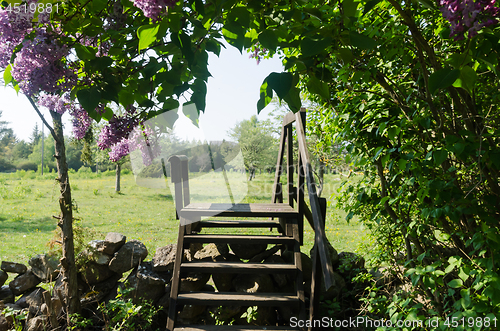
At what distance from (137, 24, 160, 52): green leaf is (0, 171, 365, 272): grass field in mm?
2108

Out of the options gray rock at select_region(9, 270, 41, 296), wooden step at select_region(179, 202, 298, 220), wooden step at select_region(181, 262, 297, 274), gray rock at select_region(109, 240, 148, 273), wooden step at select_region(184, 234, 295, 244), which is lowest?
gray rock at select_region(9, 270, 41, 296)

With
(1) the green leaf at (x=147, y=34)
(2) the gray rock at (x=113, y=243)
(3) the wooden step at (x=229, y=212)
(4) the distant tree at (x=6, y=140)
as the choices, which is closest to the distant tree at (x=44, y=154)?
(4) the distant tree at (x=6, y=140)

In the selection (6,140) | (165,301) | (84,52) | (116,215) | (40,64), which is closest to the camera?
(84,52)

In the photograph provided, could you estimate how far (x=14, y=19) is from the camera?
1341 millimetres

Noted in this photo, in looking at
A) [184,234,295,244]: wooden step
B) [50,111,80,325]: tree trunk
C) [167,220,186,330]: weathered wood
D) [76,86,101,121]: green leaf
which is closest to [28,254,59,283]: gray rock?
[50,111,80,325]: tree trunk

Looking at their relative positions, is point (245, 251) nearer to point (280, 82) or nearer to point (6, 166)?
point (280, 82)

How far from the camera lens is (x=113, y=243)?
3.65 m

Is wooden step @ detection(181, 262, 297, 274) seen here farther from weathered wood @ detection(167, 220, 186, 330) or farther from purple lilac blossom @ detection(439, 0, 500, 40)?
purple lilac blossom @ detection(439, 0, 500, 40)

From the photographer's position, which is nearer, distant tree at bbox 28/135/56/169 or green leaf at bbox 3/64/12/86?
green leaf at bbox 3/64/12/86

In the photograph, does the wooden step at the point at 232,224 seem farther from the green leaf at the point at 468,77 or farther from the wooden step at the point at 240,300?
the green leaf at the point at 468,77

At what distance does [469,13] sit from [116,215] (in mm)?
10011

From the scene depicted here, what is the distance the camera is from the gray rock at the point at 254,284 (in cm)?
318

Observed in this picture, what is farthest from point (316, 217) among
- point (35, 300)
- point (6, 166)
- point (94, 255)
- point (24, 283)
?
point (6, 166)

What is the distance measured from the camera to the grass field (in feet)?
14.8
